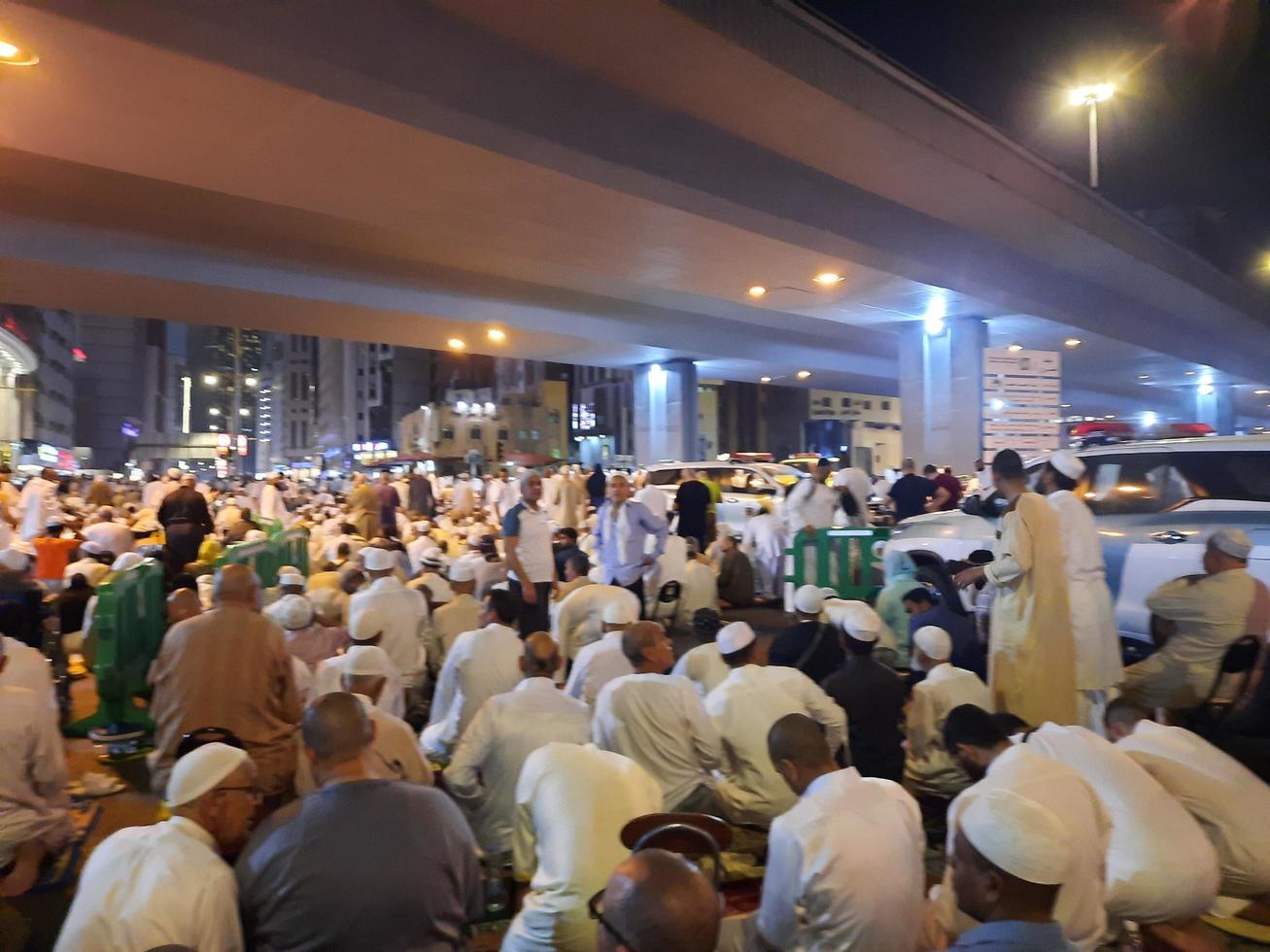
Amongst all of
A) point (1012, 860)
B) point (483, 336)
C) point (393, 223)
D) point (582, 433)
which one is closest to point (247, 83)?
point (393, 223)

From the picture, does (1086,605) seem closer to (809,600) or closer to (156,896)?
(809,600)

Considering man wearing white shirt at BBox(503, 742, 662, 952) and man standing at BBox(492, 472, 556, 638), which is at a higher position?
man standing at BBox(492, 472, 556, 638)

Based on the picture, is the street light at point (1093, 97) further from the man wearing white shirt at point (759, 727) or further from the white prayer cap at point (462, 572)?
the man wearing white shirt at point (759, 727)

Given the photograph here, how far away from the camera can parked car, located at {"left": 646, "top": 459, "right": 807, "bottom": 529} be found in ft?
53.1

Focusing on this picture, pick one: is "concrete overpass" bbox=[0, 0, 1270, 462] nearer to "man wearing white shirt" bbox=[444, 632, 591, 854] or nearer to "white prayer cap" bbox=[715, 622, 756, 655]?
"white prayer cap" bbox=[715, 622, 756, 655]

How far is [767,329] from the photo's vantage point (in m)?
22.8

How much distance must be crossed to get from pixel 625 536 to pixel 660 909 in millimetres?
7224

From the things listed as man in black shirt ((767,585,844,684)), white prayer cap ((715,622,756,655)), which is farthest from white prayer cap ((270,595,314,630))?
man in black shirt ((767,585,844,684))

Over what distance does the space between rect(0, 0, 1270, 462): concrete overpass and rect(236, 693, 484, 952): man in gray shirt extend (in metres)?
6.23

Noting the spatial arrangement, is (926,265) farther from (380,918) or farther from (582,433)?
(582,433)

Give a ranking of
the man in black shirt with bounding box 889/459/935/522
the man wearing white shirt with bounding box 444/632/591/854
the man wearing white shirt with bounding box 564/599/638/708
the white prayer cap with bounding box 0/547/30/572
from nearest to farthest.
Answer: the man wearing white shirt with bounding box 444/632/591/854 → the man wearing white shirt with bounding box 564/599/638/708 → the white prayer cap with bounding box 0/547/30/572 → the man in black shirt with bounding box 889/459/935/522

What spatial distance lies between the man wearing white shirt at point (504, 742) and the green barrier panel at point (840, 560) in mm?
6172

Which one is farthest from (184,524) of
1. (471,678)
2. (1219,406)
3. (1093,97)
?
(1219,406)

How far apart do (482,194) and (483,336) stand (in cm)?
1015
